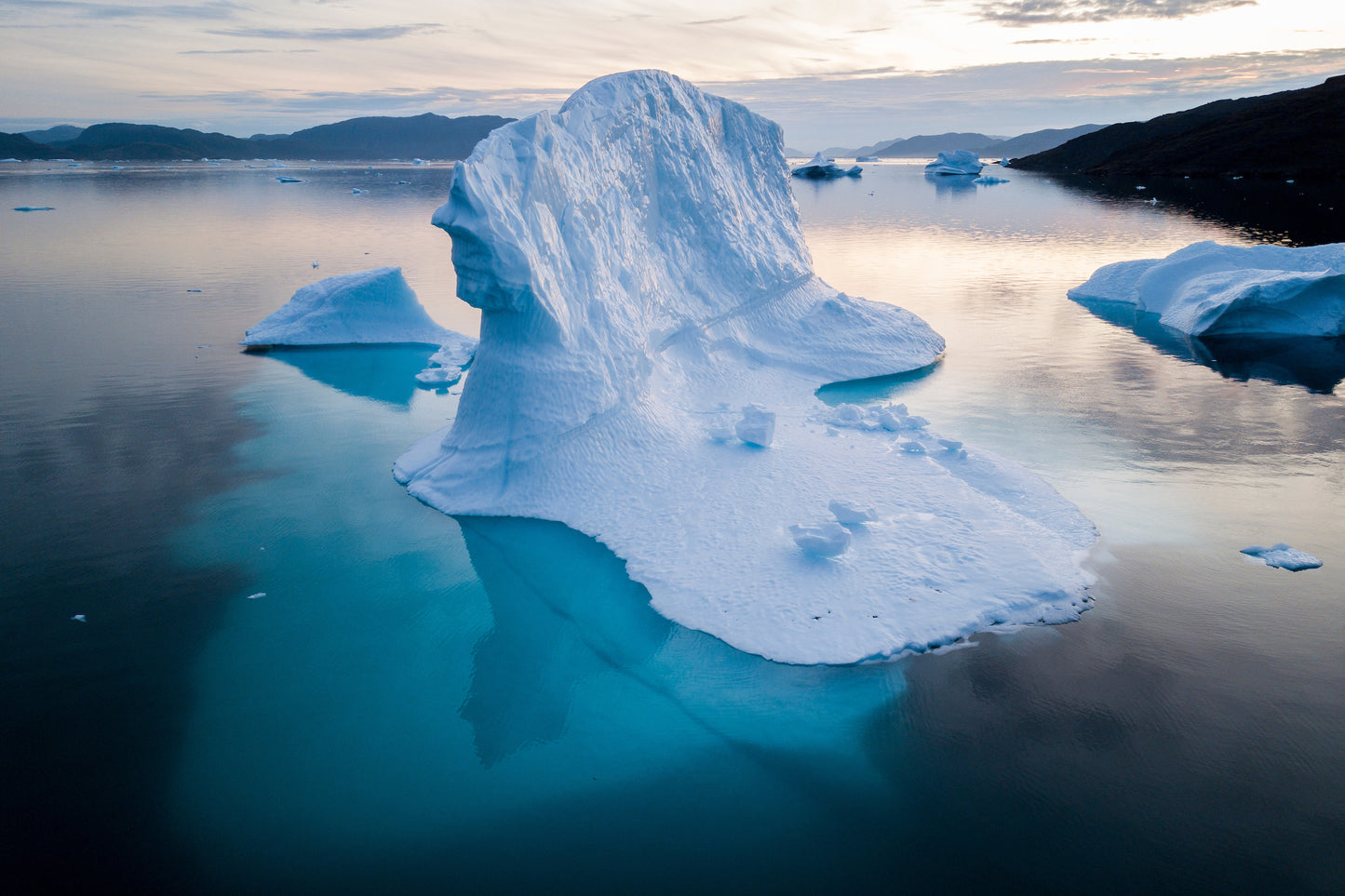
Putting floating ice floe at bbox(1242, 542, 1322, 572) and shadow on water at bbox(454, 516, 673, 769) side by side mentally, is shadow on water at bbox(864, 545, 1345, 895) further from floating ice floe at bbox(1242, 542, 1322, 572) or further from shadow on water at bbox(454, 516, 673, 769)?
shadow on water at bbox(454, 516, 673, 769)

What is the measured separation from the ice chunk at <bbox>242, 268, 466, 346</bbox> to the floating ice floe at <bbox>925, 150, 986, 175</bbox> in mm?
57865

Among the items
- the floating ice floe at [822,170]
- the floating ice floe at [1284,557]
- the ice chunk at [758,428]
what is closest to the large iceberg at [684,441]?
the ice chunk at [758,428]

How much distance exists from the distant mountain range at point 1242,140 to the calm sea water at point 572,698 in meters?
51.9

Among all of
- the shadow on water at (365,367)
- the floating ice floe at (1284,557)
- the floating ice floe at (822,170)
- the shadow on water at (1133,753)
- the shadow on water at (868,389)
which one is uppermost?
the floating ice floe at (822,170)

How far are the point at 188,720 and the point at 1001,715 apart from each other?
4.60 metres

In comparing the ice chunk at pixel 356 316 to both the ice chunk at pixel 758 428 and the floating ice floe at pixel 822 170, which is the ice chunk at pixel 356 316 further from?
the floating ice floe at pixel 822 170

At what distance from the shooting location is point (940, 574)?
206 inches

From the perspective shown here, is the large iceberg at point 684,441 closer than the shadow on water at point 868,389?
Yes

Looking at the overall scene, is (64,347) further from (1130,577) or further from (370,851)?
(1130,577)

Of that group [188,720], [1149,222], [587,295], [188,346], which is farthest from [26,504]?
[1149,222]

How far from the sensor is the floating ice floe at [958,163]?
60.5m

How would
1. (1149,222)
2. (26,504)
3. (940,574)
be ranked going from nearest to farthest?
(940,574)
(26,504)
(1149,222)

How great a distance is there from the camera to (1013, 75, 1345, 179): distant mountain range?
1838 inches

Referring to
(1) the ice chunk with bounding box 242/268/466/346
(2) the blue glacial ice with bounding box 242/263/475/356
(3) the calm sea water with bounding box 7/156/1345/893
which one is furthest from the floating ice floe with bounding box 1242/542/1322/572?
(1) the ice chunk with bounding box 242/268/466/346
